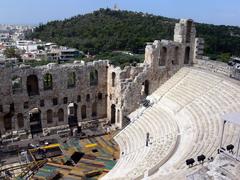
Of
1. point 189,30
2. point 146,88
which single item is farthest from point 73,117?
point 189,30

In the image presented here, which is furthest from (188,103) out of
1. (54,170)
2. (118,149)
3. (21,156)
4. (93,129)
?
(21,156)

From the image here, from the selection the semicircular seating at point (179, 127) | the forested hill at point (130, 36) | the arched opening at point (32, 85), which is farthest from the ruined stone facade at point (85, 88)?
the forested hill at point (130, 36)

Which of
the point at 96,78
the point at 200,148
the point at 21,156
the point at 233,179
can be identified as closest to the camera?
the point at 233,179

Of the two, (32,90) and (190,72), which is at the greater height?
(190,72)

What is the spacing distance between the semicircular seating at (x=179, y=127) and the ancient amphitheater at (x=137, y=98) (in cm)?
8

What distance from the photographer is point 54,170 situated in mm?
22000

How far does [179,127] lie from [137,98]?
7.17 metres

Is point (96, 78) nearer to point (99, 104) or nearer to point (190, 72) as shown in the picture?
point (99, 104)

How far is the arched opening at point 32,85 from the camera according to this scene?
28125mm

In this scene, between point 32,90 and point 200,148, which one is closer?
point 200,148

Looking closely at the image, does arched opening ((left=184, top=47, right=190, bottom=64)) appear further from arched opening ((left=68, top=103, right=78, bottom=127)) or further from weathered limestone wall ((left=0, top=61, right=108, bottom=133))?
arched opening ((left=68, top=103, right=78, bottom=127))

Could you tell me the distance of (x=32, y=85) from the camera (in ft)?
93.7

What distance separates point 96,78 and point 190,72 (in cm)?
927

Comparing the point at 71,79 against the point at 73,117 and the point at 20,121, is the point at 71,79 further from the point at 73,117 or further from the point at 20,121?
the point at 20,121
